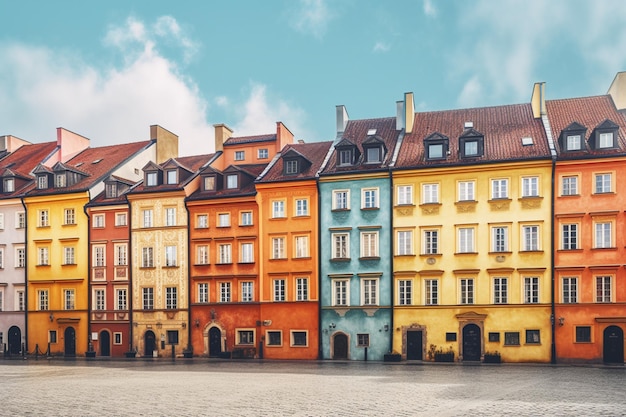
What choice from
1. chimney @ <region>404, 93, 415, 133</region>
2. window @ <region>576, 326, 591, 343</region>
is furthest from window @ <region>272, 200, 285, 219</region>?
window @ <region>576, 326, 591, 343</region>

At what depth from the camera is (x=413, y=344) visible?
39656mm

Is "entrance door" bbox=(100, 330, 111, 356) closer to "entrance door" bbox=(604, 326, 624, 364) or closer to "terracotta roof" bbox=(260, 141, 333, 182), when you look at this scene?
"terracotta roof" bbox=(260, 141, 333, 182)

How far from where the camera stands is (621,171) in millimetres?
36812

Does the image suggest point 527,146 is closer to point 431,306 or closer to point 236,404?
point 431,306

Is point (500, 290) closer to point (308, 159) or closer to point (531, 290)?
point (531, 290)

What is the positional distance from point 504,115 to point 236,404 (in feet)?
105

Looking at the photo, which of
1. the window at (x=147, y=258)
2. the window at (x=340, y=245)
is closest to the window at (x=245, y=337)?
the window at (x=340, y=245)

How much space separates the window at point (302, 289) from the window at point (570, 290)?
15.9 m

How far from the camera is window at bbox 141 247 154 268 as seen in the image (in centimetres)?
4572

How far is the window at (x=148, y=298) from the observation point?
150 ft

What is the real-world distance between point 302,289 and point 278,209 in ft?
18.6

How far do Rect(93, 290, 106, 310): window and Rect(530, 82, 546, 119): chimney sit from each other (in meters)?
33.1

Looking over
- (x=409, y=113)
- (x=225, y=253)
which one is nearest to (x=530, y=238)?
(x=409, y=113)

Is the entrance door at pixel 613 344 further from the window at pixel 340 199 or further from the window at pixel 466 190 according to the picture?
the window at pixel 340 199
